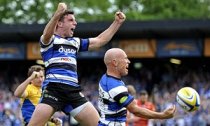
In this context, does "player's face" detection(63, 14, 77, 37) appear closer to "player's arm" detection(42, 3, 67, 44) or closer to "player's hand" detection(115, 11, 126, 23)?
"player's arm" detection(42, 3, 67, 44)

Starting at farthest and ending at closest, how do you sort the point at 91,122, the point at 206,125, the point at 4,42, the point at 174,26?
1. the point at 4,42
2. the point at 174,26
3. the point at 206,125
4. the point at 91,122

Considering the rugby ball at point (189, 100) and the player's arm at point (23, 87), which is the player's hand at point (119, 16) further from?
the player's arm at point (23, 87)

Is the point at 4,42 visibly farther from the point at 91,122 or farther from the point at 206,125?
the point at 91,122

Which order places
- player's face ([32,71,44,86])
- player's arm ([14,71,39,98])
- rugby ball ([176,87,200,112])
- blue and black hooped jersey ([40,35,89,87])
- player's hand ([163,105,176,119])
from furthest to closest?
player's face ([32,71,44,86])
player's arm ([14,71,39,98])
blue and black hooped jersey ([40,35,89,87])
rugby ball ([176,87,200,112])
player's hand ([163,105,176,119])

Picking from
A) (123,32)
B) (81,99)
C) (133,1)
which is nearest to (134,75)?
(123,32)

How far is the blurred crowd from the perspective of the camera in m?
21.7

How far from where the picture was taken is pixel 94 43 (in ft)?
34.6

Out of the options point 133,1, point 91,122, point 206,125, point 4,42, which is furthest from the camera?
point 133,1

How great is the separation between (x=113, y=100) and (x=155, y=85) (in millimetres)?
17338

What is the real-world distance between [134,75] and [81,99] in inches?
701

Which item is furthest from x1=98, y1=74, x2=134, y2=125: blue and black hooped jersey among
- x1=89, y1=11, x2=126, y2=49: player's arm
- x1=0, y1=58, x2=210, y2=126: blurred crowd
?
x1=0, y1=58, x2=210, y2=126: blurred crowd

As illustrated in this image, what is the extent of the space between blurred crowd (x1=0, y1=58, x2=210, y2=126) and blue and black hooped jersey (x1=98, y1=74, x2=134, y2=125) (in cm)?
1246

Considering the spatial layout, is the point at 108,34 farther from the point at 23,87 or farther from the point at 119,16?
the point at 23,87

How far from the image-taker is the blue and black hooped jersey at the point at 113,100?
8.98 metres
